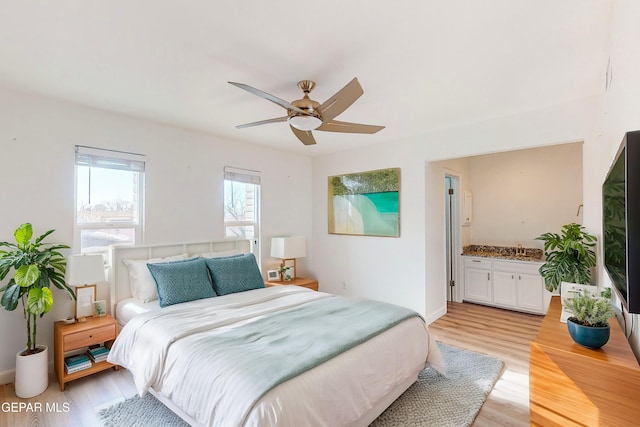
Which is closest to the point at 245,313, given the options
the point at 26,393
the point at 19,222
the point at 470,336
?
the point at 26,393

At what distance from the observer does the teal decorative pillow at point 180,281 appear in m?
2.94

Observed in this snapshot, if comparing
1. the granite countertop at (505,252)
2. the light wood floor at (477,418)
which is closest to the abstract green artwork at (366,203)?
the light wood floor at (477,418)

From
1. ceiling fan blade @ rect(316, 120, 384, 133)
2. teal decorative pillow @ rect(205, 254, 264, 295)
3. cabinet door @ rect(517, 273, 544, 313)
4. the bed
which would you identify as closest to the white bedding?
the bed

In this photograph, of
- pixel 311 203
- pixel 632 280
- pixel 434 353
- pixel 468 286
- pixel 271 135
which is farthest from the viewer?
pixel 311 203

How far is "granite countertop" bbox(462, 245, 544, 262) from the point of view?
4.73m

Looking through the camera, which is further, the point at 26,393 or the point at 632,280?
the point at 26,393

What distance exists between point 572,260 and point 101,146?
15.6 ft

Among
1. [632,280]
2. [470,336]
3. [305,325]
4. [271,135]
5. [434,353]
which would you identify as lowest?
[470,336]

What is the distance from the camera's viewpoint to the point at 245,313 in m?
2.61

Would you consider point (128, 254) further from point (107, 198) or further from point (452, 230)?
point (452, 230)

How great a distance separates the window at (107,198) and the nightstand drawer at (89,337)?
34.5 inches

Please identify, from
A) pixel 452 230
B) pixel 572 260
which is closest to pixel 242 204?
pixel 452 230

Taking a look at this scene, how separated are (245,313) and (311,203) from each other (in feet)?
10.4

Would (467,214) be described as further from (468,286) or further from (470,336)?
(470,336)
